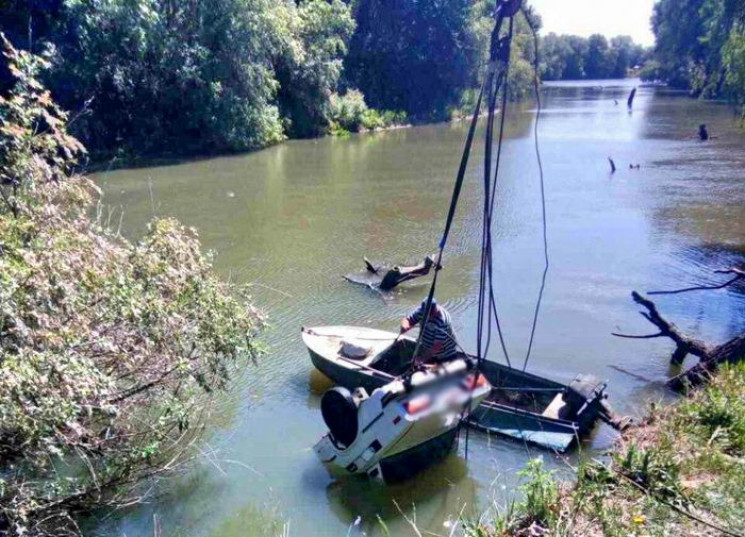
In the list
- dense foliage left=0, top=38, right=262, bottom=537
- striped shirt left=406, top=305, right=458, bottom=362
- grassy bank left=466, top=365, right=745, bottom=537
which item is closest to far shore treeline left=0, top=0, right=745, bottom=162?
dense foliage left=0, top=38, right=262, bottom=537

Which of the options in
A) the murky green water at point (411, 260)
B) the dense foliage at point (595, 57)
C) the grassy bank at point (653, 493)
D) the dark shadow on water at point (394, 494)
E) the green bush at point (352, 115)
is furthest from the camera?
the dense foliage at point (595, 57)

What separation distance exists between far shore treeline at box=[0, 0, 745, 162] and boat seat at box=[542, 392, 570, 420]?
11.2 metres

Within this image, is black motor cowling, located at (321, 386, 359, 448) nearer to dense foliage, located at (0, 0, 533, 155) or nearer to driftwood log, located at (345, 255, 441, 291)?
driftwood log, located at (345, 255, 441, 291)

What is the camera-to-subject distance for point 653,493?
5.54 metres

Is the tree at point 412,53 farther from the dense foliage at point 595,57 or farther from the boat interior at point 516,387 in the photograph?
the dense foliage at point 595,57

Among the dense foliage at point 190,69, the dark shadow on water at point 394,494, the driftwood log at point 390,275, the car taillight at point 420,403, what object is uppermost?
the dense foliage at point 190,69

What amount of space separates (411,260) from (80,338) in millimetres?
10616

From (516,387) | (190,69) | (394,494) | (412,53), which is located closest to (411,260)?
(516,387)

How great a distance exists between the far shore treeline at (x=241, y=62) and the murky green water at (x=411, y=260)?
280cm

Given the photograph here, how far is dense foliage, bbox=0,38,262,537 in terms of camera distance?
5.22 meters

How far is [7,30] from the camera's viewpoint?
961 inches

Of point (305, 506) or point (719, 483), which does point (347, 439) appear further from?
point (719, 483)

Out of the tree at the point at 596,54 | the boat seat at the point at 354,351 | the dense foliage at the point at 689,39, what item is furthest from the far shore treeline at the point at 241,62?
the tree at the point at 596,54

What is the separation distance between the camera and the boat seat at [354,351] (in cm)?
930
